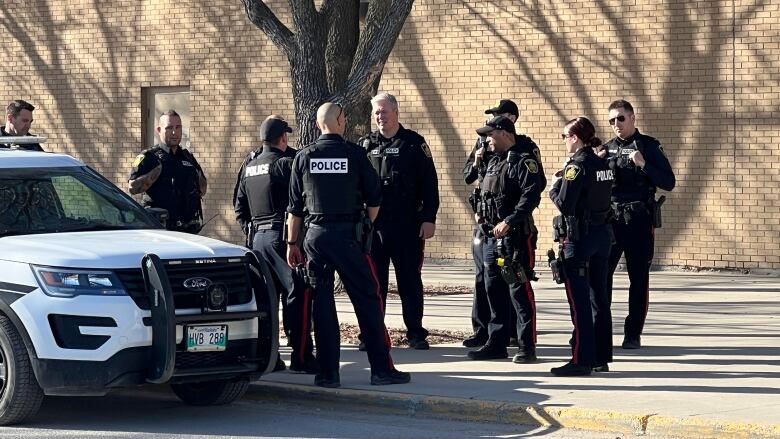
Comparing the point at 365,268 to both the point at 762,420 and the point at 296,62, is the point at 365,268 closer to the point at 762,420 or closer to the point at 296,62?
the point at 762,420

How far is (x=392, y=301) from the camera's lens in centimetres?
1591

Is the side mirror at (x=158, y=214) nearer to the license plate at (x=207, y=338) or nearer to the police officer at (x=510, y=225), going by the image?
the license plate at (x=207, y=338)

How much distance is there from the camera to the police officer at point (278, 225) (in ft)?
35.9

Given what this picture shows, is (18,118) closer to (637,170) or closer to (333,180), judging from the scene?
(333,180)

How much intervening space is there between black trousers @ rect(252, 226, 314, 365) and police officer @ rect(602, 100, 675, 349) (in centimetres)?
269

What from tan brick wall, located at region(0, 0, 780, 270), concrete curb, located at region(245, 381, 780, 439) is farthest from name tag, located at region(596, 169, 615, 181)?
tan brick wall, located at region(0, 0, 780, 270)

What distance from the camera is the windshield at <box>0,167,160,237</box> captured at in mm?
9977

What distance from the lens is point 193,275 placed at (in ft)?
30.5

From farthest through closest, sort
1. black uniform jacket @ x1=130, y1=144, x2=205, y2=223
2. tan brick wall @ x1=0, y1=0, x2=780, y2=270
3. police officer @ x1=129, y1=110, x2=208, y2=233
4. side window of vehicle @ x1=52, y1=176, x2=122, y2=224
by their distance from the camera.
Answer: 1. tan brick wall @ x1=0, y1=0, x2=780, y2=270
2. black uniform jacket @ x1=130, y1=144, x2=205, y2=223
3. police officer @ x1=129, y1=110, x2=208, y2=233
4. side window of vehicle @ x1=52, y1=176, x2=122, y2=224

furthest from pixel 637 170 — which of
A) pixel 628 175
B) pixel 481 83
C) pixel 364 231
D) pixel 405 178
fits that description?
pixel 481 83

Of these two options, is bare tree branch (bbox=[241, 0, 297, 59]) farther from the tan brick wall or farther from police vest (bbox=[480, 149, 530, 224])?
the tan brick wall

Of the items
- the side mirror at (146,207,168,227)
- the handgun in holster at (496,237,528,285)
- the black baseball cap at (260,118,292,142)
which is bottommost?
the handgun in holster at (496,237,528,285)

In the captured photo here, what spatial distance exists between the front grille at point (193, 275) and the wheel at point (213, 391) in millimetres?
798

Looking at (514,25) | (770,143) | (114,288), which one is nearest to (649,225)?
(114,288)
